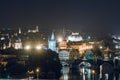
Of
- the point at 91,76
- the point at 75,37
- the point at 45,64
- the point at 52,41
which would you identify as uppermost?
the point at 75,37

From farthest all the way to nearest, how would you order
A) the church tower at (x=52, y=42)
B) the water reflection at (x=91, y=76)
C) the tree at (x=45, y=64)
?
1. the church tower at (x=52, y=42)
2. the water reflection at (x=91, y=76)
3. the tree at (x=45, y=64)

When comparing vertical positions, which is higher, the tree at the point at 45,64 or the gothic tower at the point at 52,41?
the gothic tower at the point at 52,41

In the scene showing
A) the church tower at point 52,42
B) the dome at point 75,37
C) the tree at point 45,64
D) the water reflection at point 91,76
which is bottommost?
the water reflection at point 91,76

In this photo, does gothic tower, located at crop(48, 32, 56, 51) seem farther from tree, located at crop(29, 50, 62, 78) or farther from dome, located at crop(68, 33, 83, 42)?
tree, located at crop(29, 50, 62, 78)

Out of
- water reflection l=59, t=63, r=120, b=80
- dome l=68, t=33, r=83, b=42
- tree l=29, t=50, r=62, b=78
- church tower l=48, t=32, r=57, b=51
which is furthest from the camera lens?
dome l=68, t=33, r=83, b=42

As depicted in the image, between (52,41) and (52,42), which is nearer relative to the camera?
(52,42)

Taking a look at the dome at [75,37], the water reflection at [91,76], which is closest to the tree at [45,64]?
the water reflection at [91,76]

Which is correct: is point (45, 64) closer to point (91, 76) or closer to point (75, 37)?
point (91, 76)

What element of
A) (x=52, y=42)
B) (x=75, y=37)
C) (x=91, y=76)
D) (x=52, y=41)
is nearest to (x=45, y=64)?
(x=91, y=76)

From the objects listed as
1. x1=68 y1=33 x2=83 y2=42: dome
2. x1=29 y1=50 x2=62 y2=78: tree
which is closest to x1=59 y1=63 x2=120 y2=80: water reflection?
x1=29 y1=50 x2=62 y2=78: tree

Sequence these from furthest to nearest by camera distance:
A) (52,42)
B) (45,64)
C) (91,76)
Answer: (52,42), (91,76), (45,64)

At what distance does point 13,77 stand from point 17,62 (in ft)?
19.6

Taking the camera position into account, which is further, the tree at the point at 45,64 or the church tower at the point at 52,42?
the church tower at the point at 52,42

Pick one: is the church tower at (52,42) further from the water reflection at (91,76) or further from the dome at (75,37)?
the water reflection at (91,76)
